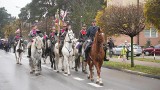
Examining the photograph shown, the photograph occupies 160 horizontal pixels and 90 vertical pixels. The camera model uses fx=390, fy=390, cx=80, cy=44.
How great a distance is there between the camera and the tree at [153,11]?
19156 millimetres

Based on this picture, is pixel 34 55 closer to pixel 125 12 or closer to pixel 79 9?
pixel 125 12

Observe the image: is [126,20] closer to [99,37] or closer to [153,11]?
[153,11]

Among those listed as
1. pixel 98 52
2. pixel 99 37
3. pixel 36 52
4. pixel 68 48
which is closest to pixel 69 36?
pixel 68 48

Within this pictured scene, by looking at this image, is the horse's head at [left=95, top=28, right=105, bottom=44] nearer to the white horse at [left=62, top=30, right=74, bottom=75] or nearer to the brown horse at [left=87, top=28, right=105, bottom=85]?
the brown horse at [left=87, top=28, right=105, bottom=85]

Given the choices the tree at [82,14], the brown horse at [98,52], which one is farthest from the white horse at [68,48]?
the tree at [82,14]

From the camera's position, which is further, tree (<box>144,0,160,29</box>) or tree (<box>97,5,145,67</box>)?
tree (<box>97,5,145,67</box>)

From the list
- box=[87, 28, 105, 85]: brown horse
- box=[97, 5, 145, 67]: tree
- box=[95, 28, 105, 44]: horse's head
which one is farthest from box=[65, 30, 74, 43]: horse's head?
box=[97, 5, 145, 67]: tree

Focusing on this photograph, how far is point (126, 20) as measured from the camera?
23.2 m

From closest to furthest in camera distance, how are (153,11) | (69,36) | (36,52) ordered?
(153,11)
(69,36)
(36,52)

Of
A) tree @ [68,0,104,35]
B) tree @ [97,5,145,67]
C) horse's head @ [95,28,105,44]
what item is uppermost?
tree @ [68,0,104,35]

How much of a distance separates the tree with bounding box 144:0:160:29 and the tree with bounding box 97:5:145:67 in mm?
3023

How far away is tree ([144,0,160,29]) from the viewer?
19156 mm

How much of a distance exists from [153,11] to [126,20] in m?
3.91

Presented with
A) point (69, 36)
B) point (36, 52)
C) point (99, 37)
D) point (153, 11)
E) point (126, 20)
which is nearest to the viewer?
point (99, 37)
